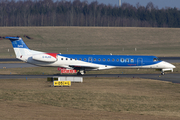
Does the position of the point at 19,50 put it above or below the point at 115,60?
above

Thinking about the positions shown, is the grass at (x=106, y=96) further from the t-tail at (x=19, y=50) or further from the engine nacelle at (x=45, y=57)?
the t-tail at (x=19, y=50)

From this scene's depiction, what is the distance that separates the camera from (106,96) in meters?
26.0

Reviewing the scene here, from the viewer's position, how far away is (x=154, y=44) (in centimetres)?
11750

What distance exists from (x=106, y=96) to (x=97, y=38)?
3923 inches

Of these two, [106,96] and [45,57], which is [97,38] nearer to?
[45,57]

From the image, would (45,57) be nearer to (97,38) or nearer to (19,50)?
(19,50)

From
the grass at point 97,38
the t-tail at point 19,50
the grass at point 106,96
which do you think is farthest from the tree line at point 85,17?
the grass at point 106,96

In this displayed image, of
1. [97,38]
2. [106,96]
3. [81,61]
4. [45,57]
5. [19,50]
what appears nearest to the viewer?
[106,96]

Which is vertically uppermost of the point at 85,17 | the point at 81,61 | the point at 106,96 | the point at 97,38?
the point at 85,17

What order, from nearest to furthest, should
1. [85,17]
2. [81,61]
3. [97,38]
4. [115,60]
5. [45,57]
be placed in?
[45,57], [81,61], [115,60], [97,38], [85,17]

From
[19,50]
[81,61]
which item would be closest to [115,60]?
[81,61]

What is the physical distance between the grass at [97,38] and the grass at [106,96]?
7345 cm

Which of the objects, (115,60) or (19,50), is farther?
(19,50)

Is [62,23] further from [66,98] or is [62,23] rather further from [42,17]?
[66,98]
